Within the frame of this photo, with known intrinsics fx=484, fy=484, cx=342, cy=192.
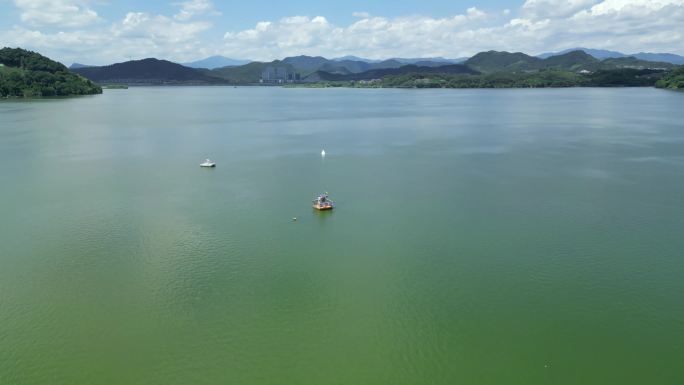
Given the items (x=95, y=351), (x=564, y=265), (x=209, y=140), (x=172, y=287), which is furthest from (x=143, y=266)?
(x=209, y=140)

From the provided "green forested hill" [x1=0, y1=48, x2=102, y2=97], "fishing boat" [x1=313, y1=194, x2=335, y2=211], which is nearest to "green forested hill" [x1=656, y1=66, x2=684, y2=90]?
"fishing boat" [x1=313, y1=194, x2=335, y2=211]

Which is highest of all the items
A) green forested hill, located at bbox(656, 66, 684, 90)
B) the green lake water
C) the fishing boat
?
green forested hill, located at bbox(656, 66, 684, 90)

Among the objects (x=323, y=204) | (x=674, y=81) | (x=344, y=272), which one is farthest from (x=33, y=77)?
(x=674, y=81)

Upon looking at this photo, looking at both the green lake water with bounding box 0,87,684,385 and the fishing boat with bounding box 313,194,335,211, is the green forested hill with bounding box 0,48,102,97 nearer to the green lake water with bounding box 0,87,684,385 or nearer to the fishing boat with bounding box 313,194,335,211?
the green lake water with bounding box 0,87,684,385

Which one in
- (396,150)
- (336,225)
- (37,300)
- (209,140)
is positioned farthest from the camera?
(209,140)

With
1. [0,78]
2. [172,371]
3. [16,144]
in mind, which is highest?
[0,78]

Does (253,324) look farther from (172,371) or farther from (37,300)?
(37,300)
